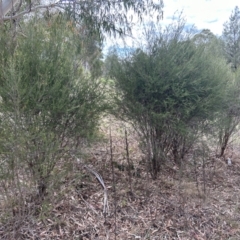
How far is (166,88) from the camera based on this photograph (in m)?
4.07

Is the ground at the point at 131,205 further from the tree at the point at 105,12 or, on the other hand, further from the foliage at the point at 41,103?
the tree at the point at 105,12

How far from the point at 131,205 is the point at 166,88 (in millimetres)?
1692

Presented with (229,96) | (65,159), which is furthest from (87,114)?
(229,96)

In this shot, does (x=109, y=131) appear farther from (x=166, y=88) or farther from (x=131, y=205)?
(x=131, y=205)

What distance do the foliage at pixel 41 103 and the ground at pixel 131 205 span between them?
0.36 meters

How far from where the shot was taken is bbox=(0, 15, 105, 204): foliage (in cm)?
271

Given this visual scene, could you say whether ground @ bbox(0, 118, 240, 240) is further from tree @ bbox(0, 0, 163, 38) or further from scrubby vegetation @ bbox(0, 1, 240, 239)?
tree @ bbox(0, 0, 163, 38)

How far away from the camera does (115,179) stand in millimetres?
4328

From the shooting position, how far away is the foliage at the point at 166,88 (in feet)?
13.5

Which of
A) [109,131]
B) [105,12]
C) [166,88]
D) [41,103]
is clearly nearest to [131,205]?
[109,131]

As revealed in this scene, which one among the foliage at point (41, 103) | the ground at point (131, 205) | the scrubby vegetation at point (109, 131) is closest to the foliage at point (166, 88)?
the scrubby vegetation at point (109, 131)

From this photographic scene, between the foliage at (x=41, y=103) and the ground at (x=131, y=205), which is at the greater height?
the foliage at (x=41, y=103)

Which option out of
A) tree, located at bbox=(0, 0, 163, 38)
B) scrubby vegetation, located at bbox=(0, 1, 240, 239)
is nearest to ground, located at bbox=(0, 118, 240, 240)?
scrubby vegetation, located at bbox=(0, 1, 240, 239)

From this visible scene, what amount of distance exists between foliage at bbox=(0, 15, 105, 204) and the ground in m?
0.36
